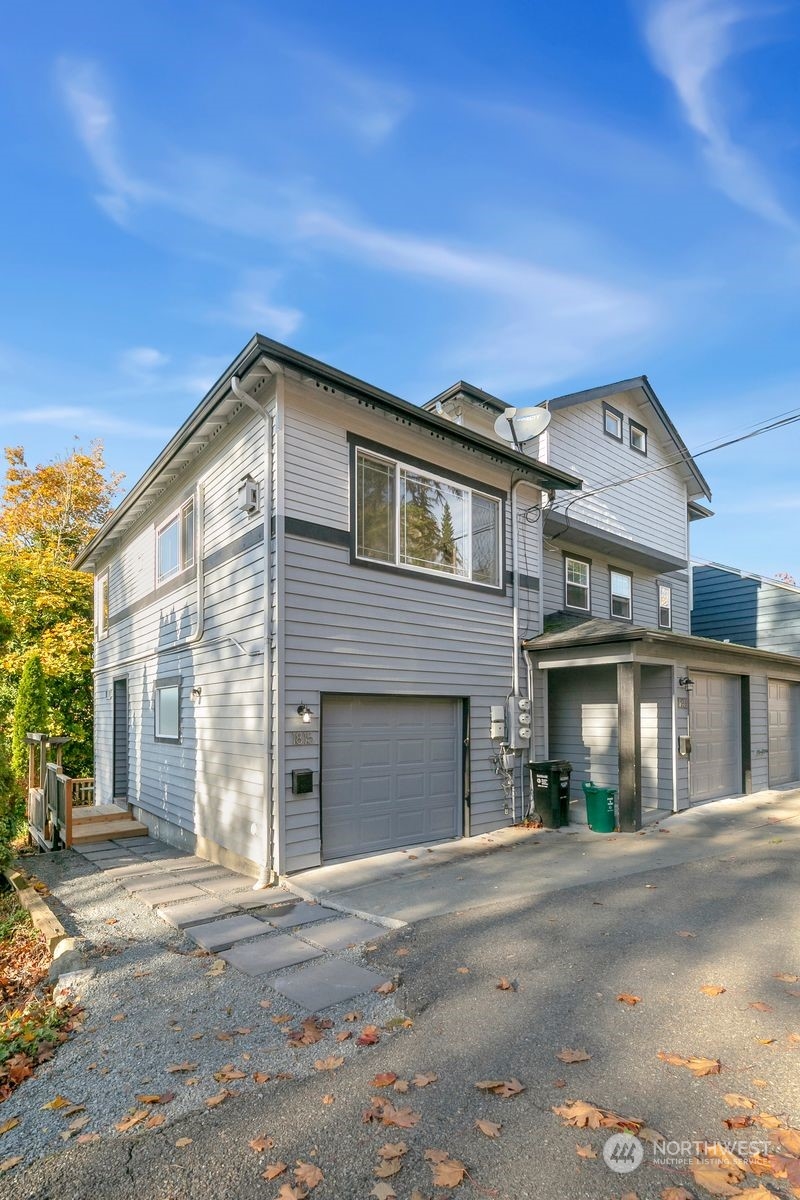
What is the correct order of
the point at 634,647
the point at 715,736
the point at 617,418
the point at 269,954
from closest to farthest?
the point at 269,954
the point at 634,647
the point at 715,736
the point at 617,418

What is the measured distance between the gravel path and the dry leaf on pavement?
1.04 m

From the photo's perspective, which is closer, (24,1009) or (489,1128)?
(489,1128)

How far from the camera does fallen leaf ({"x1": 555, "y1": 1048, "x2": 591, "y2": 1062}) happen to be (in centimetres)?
325

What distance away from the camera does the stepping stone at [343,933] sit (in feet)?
16.7

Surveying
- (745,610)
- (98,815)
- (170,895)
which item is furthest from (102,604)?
(745,610)

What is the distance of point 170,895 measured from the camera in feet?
21.6

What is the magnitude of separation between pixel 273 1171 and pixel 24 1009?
2611mm

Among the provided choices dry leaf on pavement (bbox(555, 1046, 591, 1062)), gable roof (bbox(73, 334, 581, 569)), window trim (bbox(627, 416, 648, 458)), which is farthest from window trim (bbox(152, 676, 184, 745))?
window trim (bbox(627, 416, 648, 458))

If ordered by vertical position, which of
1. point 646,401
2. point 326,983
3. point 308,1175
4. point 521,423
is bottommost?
point 326,983

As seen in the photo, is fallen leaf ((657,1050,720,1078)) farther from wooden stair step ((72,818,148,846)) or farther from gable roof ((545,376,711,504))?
wooden stair step ((72,818,148,846))

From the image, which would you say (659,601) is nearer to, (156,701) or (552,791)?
(552,791)

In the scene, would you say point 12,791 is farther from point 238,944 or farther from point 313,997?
point 313,997

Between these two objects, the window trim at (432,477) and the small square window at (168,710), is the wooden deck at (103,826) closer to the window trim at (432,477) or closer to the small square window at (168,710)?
the small square window at (168,710)

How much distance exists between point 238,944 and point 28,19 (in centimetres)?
936
